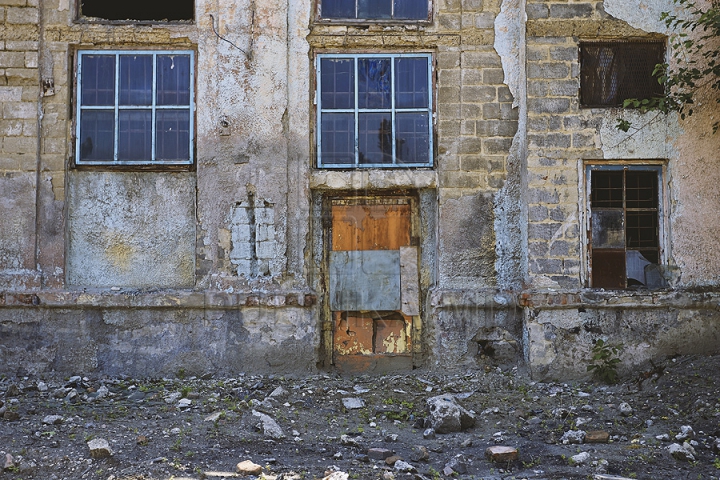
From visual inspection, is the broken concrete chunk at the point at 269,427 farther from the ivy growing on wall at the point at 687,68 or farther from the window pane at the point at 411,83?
the ivy growing on wall at the point at 687,68

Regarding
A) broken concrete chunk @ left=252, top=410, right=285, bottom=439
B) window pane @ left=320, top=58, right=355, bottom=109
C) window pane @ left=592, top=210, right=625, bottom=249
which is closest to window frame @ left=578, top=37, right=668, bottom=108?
window pane @ left=592, top=210, right=625, bottom=249

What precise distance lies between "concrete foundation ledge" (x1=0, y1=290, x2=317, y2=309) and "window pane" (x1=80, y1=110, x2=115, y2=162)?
5.20ft

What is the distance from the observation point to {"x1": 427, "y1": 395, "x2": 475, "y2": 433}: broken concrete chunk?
21.1 ft

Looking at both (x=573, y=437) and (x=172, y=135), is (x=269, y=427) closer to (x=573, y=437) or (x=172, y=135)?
(x=573, y=437)

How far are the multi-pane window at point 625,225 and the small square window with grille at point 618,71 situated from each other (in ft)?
2.59

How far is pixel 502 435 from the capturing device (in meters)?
6.31

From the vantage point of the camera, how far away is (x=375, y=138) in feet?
27.3

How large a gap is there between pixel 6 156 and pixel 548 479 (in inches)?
262

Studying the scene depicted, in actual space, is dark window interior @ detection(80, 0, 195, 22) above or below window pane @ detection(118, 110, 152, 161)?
above

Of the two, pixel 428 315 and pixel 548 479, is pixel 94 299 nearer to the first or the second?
pixel 428 315

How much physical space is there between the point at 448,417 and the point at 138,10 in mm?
5780

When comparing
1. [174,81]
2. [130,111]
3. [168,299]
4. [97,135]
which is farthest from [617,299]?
[97,135]

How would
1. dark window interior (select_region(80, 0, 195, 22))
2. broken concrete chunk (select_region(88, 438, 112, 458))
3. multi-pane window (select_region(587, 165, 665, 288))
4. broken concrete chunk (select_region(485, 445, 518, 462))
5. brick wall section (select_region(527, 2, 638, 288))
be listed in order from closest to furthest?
broken concrete chunk (select_region(88, 438, 112, 458))
broken concrete chunk (select_region(485, 445, 518, 462))
brick wall section (select_region(527, 2, 638, 288))
multi-pane window (select_region(587, 165, 665, 288))
dark window interior (select_region(80, 0, 195, 22))

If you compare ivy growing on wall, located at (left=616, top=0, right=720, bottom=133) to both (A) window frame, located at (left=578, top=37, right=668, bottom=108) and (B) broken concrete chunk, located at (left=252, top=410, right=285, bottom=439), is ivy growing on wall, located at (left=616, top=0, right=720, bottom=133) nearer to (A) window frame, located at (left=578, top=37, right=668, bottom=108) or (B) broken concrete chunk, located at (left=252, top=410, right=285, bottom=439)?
(A) window frame, located at (left=578, top=37, right=668, bottom=108)
